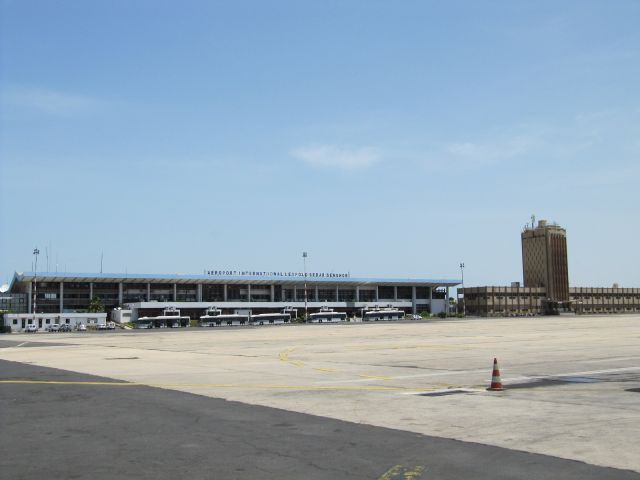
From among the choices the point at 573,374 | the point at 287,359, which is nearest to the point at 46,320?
the point at 287,359

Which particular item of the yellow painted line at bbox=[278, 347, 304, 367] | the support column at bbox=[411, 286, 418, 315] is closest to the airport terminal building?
the support column at bbox=[411, 286, 418, 315]

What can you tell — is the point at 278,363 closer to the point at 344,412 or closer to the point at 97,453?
the point at 344,412

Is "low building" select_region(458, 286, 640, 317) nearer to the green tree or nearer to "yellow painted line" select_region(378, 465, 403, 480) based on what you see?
the green tree

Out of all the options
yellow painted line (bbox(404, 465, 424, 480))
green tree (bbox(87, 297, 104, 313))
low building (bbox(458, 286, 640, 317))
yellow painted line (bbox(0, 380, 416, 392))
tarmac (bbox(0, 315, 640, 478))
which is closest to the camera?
yellow painted line (bbox(404, 465, 424, 480))

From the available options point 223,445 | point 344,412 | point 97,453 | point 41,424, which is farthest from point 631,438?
point 41,424

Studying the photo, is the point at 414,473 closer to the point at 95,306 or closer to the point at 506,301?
the point at 95,306

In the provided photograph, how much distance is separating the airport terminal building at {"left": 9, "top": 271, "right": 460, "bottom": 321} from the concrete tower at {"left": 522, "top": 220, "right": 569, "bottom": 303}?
2893 cm

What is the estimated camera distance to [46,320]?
12481 centimetres

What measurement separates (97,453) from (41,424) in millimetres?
3747

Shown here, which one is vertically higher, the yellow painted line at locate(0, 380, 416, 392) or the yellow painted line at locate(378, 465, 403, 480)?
the yellow painted line at locate(378, 465, 403, 480)

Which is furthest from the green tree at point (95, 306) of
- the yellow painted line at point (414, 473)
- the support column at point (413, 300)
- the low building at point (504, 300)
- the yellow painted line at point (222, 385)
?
the yellow painted line at point (414, 473)

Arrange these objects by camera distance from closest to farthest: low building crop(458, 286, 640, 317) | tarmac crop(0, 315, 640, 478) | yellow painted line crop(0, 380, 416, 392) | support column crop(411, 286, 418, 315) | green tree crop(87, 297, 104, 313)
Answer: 1. tarmac crop(0, 315, 640, 478)
2. yellow painted line crop(0, 380, 416, 392)
3. green tree crop(87, 297, 104, 313)
4. low building crop(458, 286, 640, 317)
5. support column crop(411, 286, 418, 315)

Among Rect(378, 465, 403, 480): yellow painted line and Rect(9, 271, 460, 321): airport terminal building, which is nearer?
Rect(378, 465, 403, 480): yellow painted line

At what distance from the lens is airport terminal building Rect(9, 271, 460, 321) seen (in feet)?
486
